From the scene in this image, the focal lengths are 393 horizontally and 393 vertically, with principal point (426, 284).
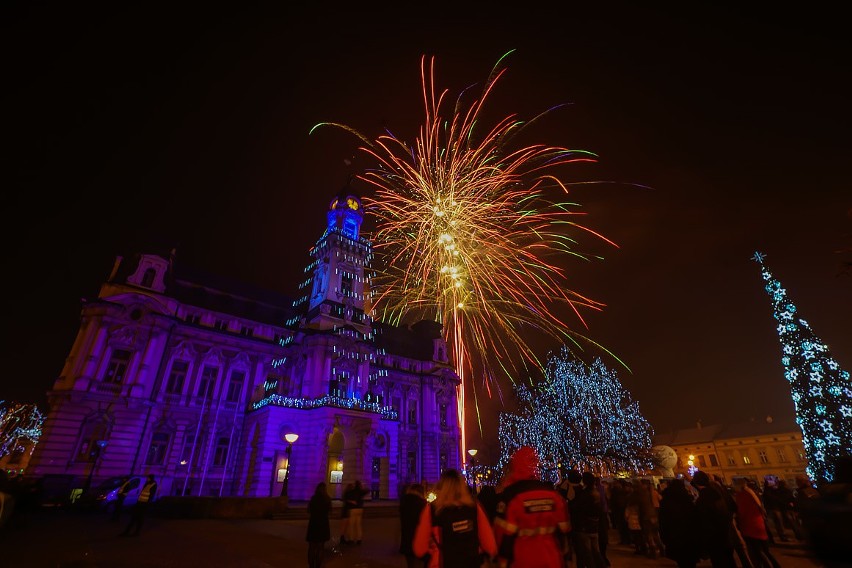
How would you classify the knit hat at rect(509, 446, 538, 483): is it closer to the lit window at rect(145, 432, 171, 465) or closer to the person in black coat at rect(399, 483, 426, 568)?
the person in black coat at rect(399, 483, 426, 568)

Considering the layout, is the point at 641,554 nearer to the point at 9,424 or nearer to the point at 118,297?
the point at 118,297

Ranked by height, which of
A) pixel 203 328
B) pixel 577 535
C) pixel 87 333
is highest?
pixel 203 328

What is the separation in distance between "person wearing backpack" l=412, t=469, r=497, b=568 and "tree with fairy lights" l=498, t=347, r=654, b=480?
32201 millimetres

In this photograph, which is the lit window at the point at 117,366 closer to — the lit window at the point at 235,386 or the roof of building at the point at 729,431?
the lit window at the point at 235,386

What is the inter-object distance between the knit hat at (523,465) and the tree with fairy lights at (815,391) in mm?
35077

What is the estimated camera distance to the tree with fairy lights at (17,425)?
61.2 metres

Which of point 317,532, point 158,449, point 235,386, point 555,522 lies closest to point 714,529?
point 555,522

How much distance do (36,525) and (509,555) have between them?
58.0 ft

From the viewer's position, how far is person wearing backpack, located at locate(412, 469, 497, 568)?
3.87 metres

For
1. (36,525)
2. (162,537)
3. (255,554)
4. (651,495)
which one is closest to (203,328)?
(36,525)

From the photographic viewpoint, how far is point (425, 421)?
41.1 meters

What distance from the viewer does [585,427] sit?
34969 mm

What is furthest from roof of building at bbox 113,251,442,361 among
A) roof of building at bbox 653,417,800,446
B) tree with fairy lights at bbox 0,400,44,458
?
roof of building at bbox 653,417,800,446

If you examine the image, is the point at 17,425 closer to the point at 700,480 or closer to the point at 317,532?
the point at 317,532
